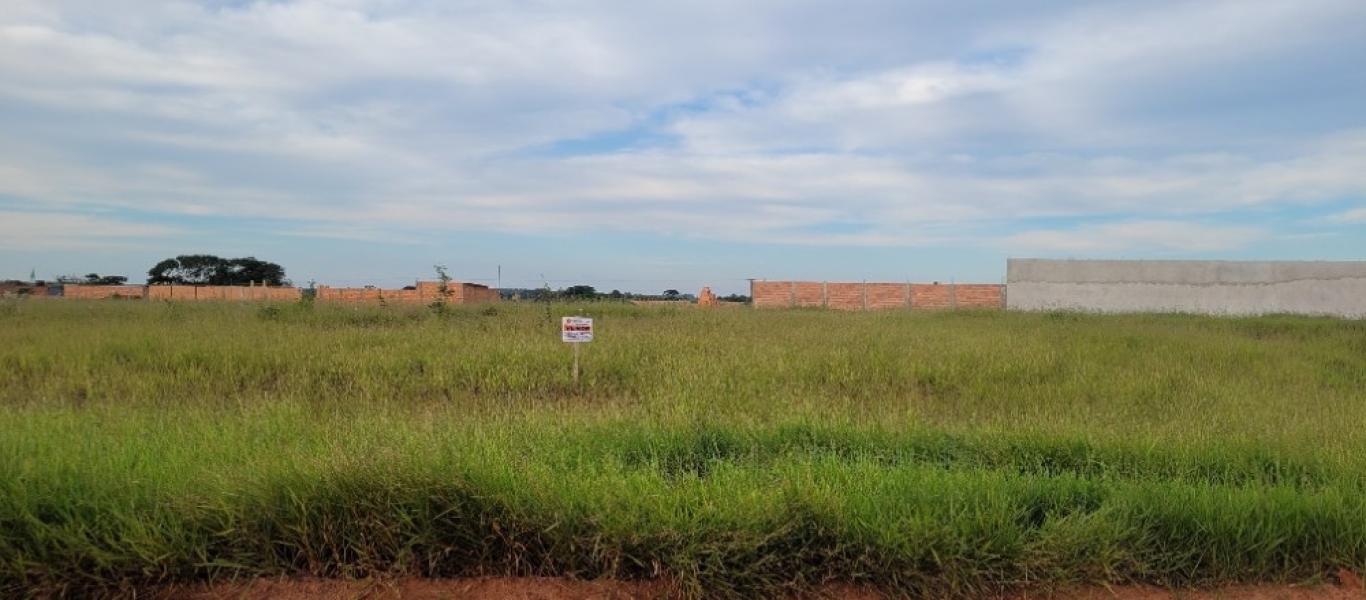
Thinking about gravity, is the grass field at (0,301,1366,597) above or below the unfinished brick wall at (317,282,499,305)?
below

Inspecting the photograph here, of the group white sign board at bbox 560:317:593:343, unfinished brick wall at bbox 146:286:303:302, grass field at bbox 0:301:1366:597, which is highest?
unfinished brick wall at bbox 146:286:303:302

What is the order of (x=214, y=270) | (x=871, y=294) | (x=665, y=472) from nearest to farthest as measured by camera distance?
(x=665, y=472) → (x=871, y=294) → (x=214, y=270)

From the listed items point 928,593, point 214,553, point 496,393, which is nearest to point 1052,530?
point 928,593

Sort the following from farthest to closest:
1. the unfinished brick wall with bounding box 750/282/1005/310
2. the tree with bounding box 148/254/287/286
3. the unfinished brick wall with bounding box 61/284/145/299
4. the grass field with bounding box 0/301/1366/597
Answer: the tree with bounding box 148/254/287/286, the unfinished brick wall with bounding box 61/284/145/299, the unfinished brick wall with bounding box 750/282/1005/310, the grass field with bounding box 0/301/1366/597

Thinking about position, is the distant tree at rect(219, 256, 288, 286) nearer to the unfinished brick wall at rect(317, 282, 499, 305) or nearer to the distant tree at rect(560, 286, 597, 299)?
the unfinished brick wall at rect(317, 282, 499, 305)

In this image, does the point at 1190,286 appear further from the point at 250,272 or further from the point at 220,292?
the point at 250,272

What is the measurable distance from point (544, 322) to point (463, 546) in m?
12.6

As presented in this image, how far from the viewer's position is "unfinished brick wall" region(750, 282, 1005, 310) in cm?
3759

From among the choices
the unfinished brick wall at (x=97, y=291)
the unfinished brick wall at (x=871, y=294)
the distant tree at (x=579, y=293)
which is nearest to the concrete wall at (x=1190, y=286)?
the unfinished brick wall at (x=871, y=294)

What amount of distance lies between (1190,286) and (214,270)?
72.0m

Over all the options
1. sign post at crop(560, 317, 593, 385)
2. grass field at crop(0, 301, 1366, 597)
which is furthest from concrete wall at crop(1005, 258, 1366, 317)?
sign post at crop(560, 317, 593, 385)

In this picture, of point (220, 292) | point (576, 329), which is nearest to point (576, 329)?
point (576, 329)

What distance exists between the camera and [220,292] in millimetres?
43281

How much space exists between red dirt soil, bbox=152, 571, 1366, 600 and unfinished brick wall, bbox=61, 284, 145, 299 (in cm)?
4592
